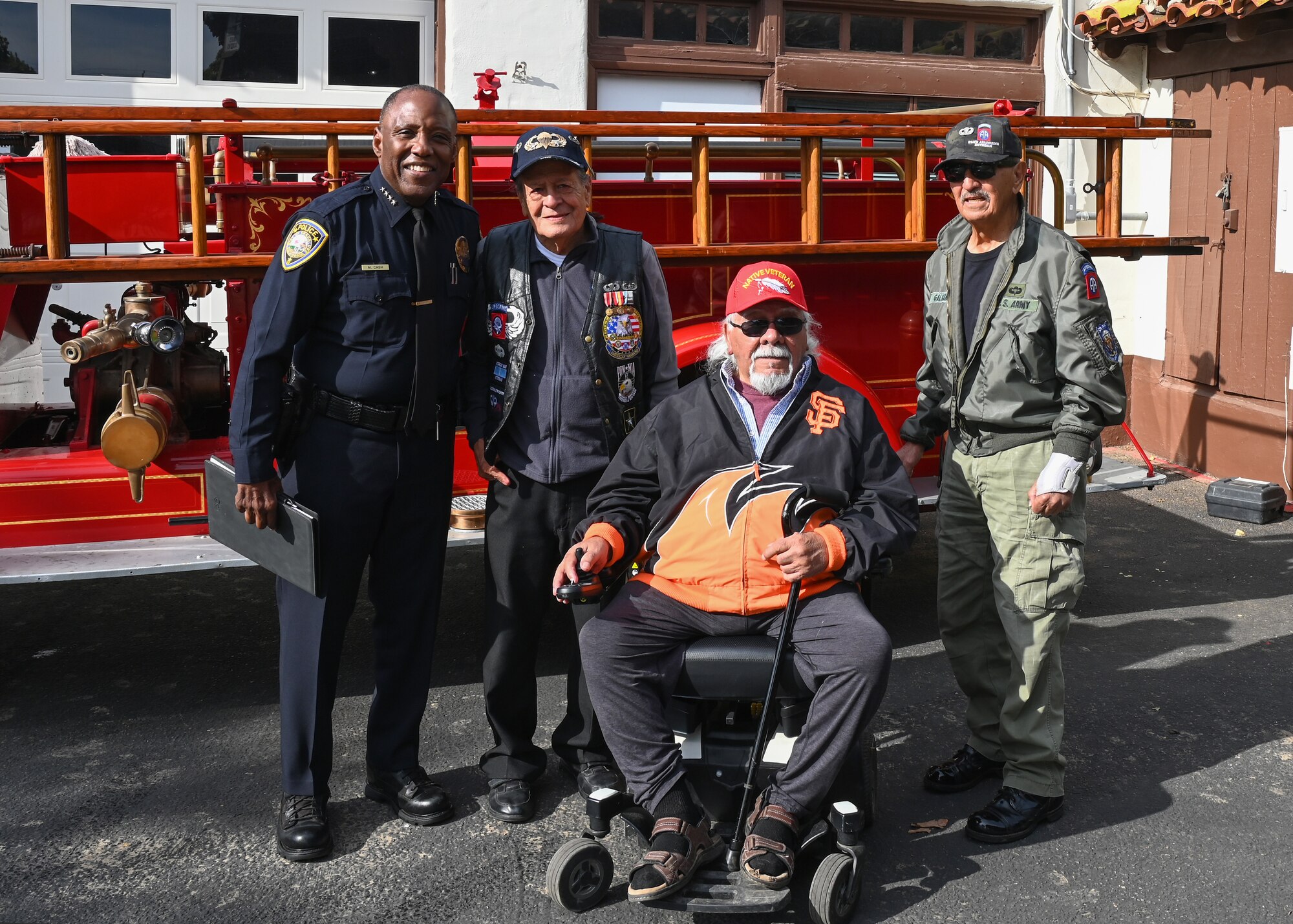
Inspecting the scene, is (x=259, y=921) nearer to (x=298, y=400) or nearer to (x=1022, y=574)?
(x=298, y=400)

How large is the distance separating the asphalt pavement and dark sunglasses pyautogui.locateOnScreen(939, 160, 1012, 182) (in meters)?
1.75

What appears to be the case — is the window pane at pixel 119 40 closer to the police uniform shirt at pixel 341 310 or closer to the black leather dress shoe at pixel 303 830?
the police uniform shirt at pixel 341 310

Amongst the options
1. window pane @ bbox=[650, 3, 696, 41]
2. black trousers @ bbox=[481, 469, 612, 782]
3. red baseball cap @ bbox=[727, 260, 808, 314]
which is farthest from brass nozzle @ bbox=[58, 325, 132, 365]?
window pane @ bbox=[650, 3, 696, 41]

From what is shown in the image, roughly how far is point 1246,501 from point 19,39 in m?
7.78

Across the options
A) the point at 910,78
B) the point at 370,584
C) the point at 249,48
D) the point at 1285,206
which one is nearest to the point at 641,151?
the point at 370,584

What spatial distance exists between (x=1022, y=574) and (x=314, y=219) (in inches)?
82.5

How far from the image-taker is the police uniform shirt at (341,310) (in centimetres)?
311

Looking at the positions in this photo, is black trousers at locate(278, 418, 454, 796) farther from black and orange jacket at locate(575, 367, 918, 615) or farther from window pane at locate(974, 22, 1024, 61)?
window pane at locate(974, 22, 1024, 61)

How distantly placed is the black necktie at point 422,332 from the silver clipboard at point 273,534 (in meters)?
0.39

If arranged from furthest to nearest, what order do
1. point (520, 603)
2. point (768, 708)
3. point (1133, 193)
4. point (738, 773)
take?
point (1133, 193)
point (520, 603)
point (738, 773)
point (768, 708)

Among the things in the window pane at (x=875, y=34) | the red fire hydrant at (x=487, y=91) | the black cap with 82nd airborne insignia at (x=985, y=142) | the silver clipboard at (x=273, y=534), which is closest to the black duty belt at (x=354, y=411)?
the silver clipboard at (x=273, y=534)

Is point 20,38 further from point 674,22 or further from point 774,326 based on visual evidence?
point 774,326

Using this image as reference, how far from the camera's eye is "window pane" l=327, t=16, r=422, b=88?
8.18 meters

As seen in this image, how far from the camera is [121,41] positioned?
7832 mm
